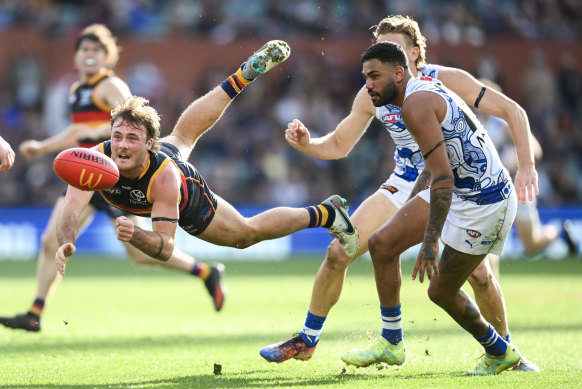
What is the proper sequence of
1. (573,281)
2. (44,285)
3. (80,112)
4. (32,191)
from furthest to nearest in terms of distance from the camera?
1. (32,191)
2. (573,281)
3. (80,112)
4. (44,285)

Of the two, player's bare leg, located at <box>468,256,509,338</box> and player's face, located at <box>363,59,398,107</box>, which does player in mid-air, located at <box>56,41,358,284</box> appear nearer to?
player's bare leg, located at <box>468,256,509,338</box>

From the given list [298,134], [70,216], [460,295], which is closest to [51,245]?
[70,216]

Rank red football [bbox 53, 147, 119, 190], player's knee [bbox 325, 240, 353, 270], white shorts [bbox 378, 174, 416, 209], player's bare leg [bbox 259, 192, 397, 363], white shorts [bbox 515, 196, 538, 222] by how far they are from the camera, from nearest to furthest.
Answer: red football [bbox 53, 147, 119, 190]
player's bare leg [bbox 259, 192, 397, 363]
player's knee [bbox 325, 240, 353, 270]
white shorts [bbox 378, 174, 416, 209]
white shorts [bbox 515, 196, 538, 222]

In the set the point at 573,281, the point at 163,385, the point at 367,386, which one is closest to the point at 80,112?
the point at 163,385

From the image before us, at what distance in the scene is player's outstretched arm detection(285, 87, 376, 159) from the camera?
24.2 ft

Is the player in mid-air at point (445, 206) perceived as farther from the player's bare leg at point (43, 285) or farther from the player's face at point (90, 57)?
the player's face at point (90, 57)

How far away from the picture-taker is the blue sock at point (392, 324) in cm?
656

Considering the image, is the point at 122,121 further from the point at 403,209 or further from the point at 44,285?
the point at 44,285

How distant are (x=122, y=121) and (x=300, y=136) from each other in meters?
1.68

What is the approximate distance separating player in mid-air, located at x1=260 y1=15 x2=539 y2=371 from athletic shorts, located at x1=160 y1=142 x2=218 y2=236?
99 cm

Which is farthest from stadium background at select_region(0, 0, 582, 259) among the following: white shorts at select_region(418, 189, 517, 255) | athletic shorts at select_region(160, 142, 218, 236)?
white shorts at select_region(418, 189, 517, 255)

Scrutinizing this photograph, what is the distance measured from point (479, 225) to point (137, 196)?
2418 mm

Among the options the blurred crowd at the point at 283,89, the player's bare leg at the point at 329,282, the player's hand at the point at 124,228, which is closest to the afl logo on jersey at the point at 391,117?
the player's bare leg at the point at 329,282

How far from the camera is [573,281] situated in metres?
13.8
